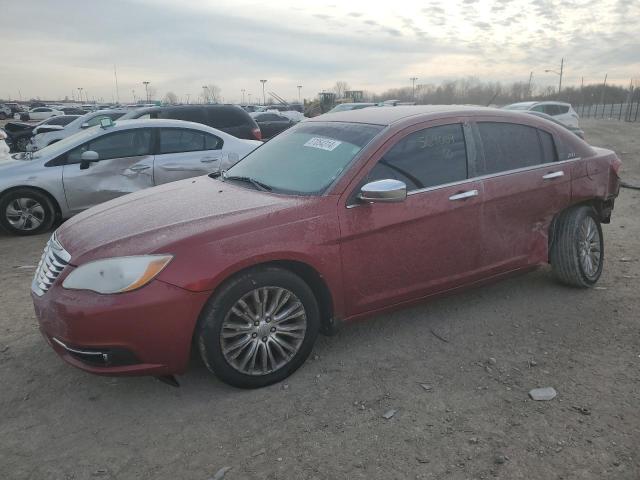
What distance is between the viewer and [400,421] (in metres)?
2.86

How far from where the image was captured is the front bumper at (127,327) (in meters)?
2.77

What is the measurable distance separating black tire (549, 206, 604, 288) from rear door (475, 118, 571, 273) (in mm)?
153

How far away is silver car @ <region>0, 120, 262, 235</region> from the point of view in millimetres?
6891

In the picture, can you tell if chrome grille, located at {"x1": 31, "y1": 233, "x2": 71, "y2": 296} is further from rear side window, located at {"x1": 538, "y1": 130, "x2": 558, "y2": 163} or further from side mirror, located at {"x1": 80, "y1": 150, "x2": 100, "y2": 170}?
side mirror, located at {"x1": 80, "y1": 150, "x2": 100, "y2": 170}

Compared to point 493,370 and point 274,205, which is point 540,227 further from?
point 274,205

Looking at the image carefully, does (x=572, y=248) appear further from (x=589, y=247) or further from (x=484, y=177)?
(x=484, y=177)

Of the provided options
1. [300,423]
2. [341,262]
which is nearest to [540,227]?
[341,262]

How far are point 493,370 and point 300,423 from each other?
133cm

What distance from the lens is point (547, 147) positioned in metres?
4.39

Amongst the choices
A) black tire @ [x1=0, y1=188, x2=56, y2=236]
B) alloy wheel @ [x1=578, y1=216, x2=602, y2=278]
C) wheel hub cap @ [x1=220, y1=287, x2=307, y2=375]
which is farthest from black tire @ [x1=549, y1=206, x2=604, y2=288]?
black tire @ [x1=0, y1=188, x2=56, y2=236]

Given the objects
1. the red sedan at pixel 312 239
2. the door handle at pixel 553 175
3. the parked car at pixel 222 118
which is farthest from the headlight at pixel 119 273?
the parked car at pixel 222 118

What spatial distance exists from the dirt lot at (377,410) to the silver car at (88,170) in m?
3.13

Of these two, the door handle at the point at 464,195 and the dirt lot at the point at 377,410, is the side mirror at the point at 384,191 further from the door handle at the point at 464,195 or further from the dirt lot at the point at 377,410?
the dirt lot at the point at 377,410

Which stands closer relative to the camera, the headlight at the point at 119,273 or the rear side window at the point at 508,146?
the headlight at the point at 119,273
